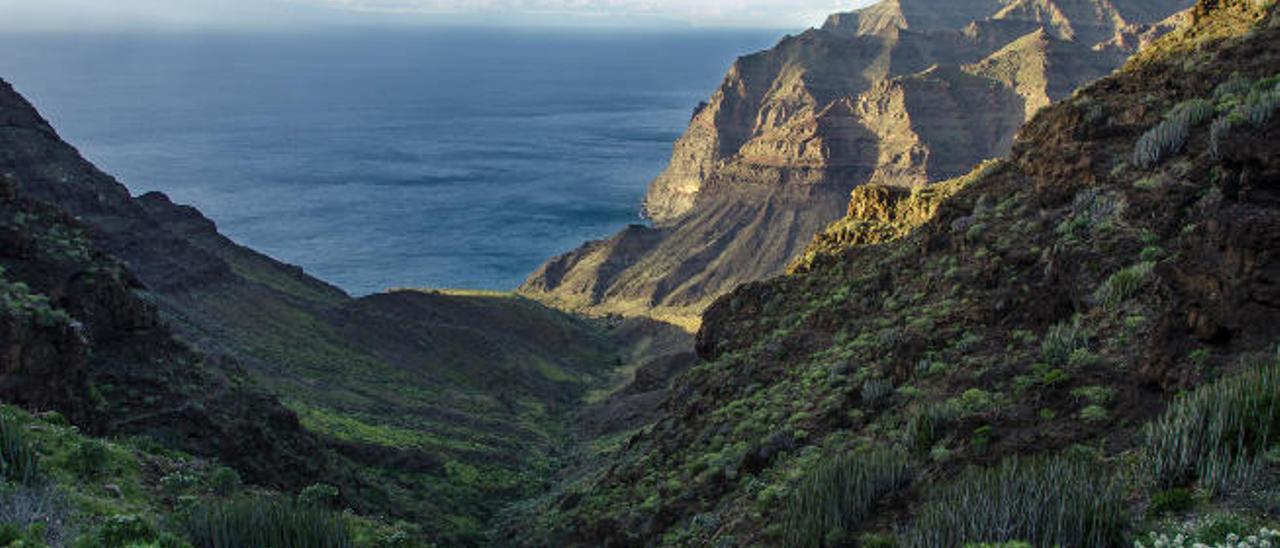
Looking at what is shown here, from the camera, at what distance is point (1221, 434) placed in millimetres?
12336

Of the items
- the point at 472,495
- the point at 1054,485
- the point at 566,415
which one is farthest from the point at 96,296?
the point at 566,415

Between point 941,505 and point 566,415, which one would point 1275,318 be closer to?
point 941,505

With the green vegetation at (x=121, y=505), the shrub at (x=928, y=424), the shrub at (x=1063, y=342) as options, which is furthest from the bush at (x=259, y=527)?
the shrub at (x=1063, y=342)

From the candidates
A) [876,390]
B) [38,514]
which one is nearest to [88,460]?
[38,514]

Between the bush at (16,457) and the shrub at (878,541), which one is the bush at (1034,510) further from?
the bush at (16,457)

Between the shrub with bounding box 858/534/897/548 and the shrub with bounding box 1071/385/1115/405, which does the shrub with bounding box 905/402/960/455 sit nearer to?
the shrub with bounding box 1071/385/1115/405

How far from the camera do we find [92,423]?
85.4ft

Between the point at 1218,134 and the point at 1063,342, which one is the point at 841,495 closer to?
the point at 1063,342

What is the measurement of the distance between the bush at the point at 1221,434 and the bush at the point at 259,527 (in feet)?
44.5

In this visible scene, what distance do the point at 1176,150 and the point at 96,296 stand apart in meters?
31.9

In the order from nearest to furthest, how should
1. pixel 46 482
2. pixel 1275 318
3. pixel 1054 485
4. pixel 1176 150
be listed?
pixel 1054 485, pixel 1275 318, pixel 46 482, pixel 1176 150

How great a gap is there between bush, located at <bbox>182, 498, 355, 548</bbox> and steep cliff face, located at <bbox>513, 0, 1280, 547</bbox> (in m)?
7.98

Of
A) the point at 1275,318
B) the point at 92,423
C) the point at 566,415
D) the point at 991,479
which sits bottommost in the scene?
the point at 566,415

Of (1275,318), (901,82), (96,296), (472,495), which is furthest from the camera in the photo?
(901,82)
